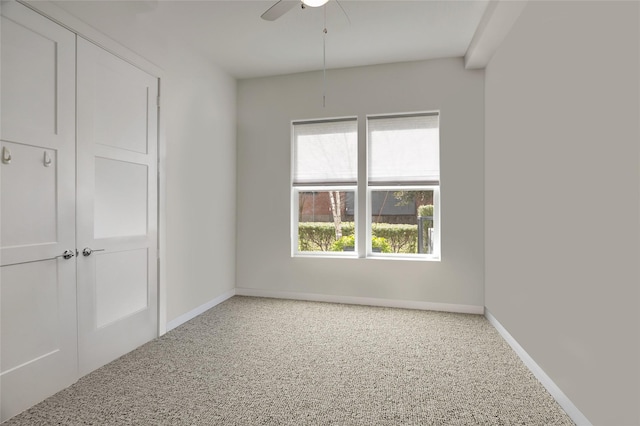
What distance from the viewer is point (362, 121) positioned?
13.7 ft

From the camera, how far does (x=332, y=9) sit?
293 centimetres

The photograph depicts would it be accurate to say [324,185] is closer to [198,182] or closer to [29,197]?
[198,182]

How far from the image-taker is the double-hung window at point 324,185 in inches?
169

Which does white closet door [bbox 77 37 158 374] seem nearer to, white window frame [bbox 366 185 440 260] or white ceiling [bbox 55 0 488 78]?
white ceiling [bbox 55 0 488 78]

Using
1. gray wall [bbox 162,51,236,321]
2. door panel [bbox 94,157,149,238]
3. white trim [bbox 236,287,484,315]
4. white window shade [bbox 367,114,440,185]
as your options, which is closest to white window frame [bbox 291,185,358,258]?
white window shade [bbox 367,114,440,185]

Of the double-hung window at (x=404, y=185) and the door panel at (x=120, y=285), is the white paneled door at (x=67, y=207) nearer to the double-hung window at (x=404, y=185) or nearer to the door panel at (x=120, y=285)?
the door panel at (x=120, y=285)

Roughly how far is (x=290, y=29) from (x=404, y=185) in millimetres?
2059

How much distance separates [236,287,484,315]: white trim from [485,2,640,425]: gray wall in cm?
85

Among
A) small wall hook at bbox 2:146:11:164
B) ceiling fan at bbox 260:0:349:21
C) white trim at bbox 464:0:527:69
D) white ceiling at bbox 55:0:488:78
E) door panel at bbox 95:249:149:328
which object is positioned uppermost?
white ceiling at bbox 55:0:488:78

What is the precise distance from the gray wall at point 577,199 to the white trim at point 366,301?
850 mm

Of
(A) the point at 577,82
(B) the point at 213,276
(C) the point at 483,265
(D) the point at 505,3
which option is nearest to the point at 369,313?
(C) the point at 483,265

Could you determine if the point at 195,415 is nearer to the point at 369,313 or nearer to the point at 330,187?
the point at 369,313

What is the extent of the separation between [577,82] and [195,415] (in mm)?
2796

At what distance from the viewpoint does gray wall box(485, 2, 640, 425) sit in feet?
4.95
